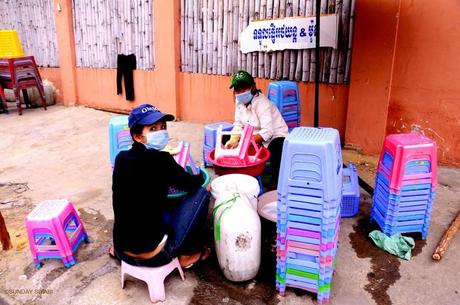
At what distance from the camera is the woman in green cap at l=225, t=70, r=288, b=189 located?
4.32 metres

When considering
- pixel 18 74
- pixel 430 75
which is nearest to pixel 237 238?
pixel 430 75

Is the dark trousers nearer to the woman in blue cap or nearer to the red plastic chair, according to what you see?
the woman in blue cap

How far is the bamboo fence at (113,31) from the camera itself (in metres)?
7.82

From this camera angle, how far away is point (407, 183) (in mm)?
3336

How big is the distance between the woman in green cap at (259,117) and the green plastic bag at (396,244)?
1473 millimetres

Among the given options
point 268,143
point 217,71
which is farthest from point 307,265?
point 217,71

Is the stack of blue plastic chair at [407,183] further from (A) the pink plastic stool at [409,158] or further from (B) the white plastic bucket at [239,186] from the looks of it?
(B) the white plastic bucket at [239,186]

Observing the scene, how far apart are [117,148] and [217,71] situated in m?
3.34

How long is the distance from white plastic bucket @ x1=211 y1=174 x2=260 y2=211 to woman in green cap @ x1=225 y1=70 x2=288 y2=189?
34.6 inches

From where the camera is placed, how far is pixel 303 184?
2.59 meters

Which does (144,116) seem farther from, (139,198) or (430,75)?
(430,75)

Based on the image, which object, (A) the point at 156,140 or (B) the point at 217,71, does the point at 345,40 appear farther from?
(A) the point at 156,140

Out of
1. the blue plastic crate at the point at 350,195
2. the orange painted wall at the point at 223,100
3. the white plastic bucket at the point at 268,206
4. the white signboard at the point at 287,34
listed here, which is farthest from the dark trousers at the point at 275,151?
the white signboard at the point at 287,34

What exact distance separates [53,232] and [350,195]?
2714 millimetres
